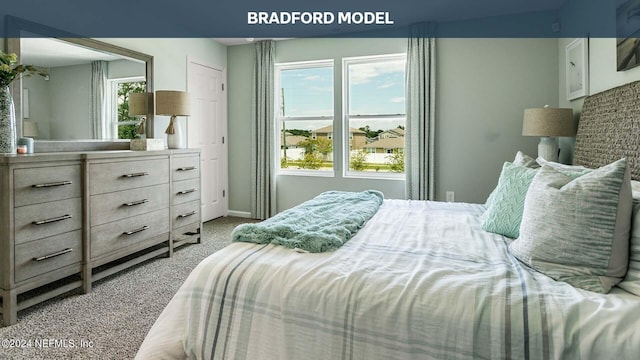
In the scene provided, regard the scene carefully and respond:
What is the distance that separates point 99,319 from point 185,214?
154 cm

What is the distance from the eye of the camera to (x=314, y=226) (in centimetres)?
180

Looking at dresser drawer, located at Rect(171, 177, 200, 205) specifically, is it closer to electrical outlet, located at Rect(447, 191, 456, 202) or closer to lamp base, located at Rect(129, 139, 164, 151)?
lamp base, located at Rect(129, 139, 164, 151)

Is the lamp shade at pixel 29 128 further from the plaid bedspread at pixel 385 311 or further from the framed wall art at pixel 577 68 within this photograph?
the framed wall art at pixel 577 68

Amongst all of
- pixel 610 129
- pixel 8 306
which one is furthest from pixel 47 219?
pixel 610 129

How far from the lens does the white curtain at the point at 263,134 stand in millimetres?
4965

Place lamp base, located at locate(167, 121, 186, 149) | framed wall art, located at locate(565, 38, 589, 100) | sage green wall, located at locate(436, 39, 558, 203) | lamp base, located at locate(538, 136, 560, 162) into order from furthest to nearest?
sage green wall, located at locate(436, 39, 558, 203)
lamp base, located at locate(167, 121, 186, 149)
lamp base, located at locate(538, 136, 560, 162)
framed wall art, located at locate(565, 38, 589, 100)

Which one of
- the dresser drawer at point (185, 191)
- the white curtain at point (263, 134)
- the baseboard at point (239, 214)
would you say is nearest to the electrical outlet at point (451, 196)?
the white curtain at point (263, 134)

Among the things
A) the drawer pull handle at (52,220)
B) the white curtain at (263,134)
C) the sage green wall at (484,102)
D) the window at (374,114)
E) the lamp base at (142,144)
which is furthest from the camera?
the white curtain at (263,134)

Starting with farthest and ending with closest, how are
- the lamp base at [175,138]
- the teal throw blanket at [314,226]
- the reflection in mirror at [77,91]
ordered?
the lamp base at [175,138] → the reflection in mirror at [77,91] → the teal throw blanket at [314,226]

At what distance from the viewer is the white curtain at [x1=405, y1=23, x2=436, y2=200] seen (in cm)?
425

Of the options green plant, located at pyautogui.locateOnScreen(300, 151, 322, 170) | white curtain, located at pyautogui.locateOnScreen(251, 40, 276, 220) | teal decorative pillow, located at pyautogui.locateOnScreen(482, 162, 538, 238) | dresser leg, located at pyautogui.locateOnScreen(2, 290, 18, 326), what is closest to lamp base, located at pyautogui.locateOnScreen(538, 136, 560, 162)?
teal decorative pillow, located at pyautogui.locateOnScreen(482, 162, 538, 238)

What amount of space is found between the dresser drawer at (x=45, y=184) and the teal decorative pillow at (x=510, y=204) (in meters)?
2.65

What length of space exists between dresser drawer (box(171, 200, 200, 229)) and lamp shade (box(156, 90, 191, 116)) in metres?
0.95

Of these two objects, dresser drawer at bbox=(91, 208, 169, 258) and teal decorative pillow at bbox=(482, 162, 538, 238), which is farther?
dresser drawer at bbox=(91, 208, 169, 258)
